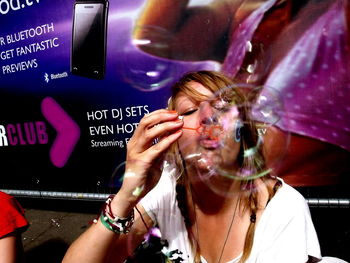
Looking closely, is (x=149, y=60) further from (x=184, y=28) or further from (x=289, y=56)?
(x=289, y=56)

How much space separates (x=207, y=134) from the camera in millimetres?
1446

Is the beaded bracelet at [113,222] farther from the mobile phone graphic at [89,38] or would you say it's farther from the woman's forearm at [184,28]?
the mobile phone graphic at [89,38]

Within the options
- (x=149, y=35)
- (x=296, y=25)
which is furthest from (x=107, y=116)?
(x=296, y=25)

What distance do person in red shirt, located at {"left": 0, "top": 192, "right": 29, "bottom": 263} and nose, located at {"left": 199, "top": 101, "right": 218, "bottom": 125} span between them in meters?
1.20

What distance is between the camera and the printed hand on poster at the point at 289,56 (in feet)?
8.16

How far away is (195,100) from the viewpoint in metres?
1.46

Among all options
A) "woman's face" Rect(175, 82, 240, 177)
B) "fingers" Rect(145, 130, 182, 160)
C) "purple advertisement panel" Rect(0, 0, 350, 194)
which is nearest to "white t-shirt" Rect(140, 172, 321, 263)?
"woman's face" Rect(175, 82, 240, 177)

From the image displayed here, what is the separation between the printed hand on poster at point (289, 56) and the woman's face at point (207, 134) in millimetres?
950

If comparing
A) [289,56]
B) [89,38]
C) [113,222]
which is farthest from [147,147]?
[89,38]

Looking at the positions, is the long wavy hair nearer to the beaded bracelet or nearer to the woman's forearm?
the beaded bracelet

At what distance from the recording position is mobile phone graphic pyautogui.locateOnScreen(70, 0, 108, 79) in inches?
121

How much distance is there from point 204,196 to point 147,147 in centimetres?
54

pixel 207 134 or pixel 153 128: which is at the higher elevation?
pixel 153 128

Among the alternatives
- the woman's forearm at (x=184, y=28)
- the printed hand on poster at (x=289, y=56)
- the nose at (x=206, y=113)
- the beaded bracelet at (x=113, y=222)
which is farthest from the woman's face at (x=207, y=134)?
the woman's forearm at (x=184, y=28)
